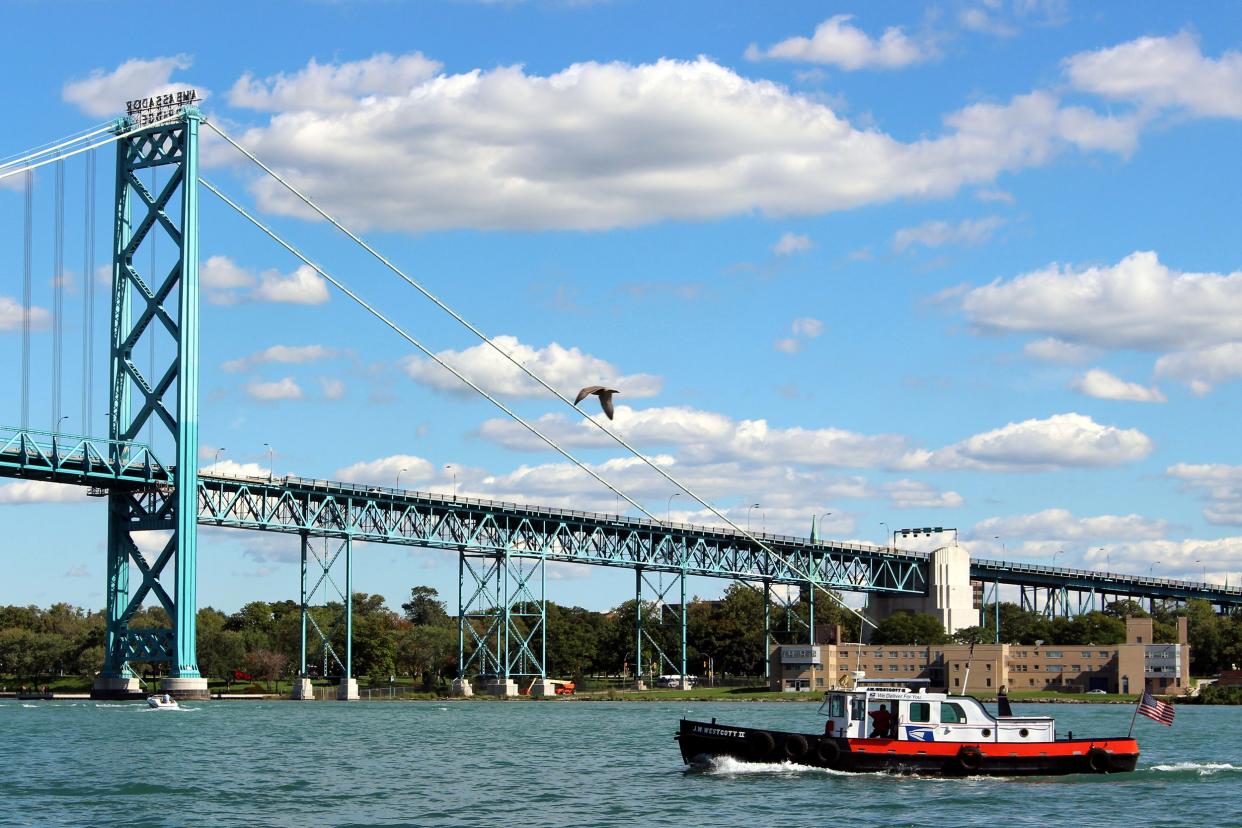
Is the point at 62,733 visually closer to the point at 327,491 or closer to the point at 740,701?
the point at 327,491

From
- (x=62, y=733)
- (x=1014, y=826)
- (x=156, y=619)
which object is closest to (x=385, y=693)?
(x=156, y=619)

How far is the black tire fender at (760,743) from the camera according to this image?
57.9 meters

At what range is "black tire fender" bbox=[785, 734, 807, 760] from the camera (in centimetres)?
5706

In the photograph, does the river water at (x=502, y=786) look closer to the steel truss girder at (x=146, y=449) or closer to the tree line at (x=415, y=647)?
the steel truss girder at (x=146, y=449)

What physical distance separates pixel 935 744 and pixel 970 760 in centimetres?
124

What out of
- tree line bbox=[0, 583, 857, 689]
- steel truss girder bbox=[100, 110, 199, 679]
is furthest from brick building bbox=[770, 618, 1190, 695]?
steel truss girder bbox=[100, 110, 199, 679]

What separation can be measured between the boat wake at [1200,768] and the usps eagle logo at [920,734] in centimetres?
993

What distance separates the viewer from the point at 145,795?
52.8m

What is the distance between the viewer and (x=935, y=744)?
186 feet

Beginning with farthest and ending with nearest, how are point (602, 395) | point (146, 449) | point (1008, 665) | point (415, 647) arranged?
point (415, 647), point (1008, 665), point (146, 449), point (602, 395)

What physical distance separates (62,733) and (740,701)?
72.8m

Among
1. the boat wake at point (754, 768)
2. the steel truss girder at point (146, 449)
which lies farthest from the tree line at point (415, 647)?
the boat wake at point (754, 768)

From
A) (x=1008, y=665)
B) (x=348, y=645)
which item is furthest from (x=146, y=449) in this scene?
(x=1008, y=665)

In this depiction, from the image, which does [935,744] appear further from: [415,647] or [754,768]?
[415,647]
